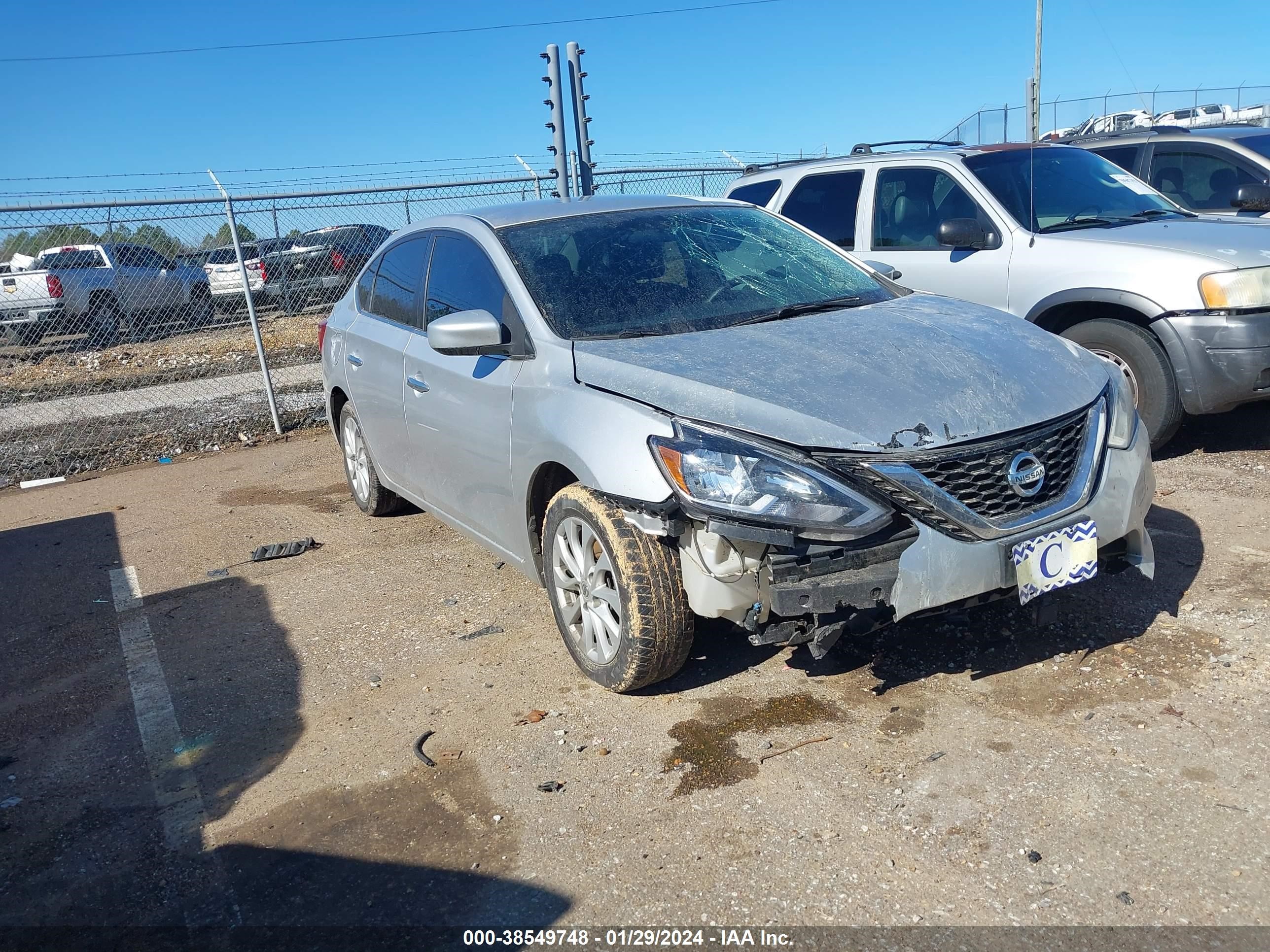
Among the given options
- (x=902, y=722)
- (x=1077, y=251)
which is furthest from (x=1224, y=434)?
(x=902, y=722)

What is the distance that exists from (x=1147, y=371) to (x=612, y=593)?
3924mm

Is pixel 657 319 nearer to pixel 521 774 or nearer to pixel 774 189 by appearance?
pixel 521 774

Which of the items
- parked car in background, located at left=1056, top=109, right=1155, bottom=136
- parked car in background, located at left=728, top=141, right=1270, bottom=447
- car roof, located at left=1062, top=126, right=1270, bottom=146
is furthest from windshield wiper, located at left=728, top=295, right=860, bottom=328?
parked car in background, located at left=1056, top=109, right=1155, bottom=136

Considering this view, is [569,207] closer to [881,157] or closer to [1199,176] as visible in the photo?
[881,157]

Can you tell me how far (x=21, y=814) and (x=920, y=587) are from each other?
9.89 feet

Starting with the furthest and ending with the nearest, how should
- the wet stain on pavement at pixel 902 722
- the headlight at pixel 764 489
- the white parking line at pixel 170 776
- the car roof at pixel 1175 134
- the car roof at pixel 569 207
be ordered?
the car roof at pixel 1175 134 < the car roof at pixel 569 207 < the wet stain on pavement at pixel 902 722 < the headlight at pixel 764 489 < the white parking line at pixel 170 776

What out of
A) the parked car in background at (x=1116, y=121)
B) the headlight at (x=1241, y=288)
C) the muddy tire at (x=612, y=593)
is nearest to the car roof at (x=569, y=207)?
the muddy tire at (x=612, y=593)

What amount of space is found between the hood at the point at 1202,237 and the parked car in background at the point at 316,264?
714 cm

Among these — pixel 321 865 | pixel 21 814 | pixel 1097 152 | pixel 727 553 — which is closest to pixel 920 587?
pixel 727 553

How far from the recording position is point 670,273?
14.3 feet

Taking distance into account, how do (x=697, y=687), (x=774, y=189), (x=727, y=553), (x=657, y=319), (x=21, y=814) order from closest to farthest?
(x=727, y=553) → (x=21, y=814) → (x=697, y=687) → (x=657, y=319) → (x=774, y=189)

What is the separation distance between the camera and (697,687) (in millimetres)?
3811

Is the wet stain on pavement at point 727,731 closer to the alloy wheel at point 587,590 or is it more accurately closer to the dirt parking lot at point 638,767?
the dirt parking lot at point 638,767

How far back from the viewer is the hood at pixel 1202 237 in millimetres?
5629
